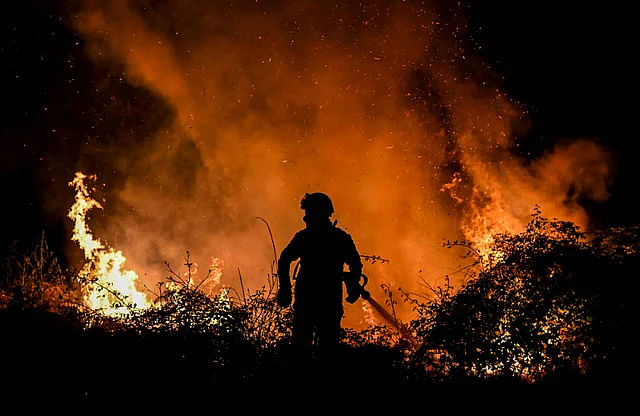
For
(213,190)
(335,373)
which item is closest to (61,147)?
(213,190)

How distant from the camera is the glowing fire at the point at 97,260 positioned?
14.4 m

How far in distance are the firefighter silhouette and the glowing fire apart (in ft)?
25.9

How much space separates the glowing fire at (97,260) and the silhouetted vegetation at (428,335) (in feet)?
19.0

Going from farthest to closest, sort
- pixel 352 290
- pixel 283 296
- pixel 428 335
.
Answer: pixel 428 335 → pixel 352 290 → pixel 283 296

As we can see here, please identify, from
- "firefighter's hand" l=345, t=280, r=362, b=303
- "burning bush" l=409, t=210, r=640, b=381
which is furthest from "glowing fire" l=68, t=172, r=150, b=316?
"burning bush" l=409, t=210, r=640, b=381

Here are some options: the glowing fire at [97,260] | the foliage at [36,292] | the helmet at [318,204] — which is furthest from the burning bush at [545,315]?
the glowing fire at [97,260]

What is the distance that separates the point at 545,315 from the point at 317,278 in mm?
3511

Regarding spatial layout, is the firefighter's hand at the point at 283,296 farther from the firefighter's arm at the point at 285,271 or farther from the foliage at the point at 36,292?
the foliage at the point at 36,292

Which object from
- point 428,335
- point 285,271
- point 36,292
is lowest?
point 428,335

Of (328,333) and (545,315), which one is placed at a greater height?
(545,315)

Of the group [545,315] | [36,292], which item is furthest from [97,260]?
[545,315]

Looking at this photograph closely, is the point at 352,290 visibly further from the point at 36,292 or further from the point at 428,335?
the point at 36,292

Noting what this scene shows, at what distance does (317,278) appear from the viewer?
5.95 metres

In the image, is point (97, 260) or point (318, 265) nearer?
point (318, 265)
